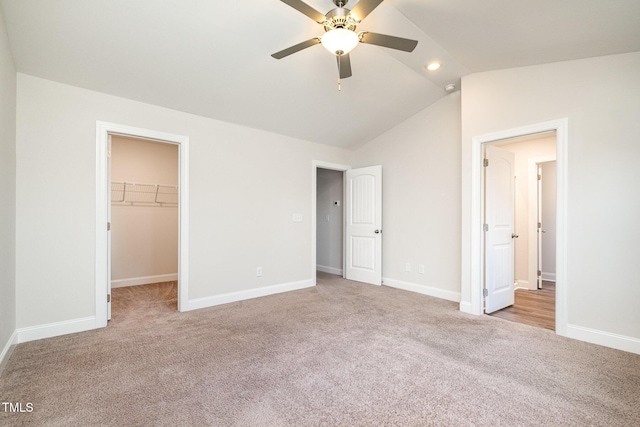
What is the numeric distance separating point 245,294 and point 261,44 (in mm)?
3101

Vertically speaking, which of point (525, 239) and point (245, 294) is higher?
point (525, 239)

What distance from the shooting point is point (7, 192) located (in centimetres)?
243

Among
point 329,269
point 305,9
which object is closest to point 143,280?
point 329,269

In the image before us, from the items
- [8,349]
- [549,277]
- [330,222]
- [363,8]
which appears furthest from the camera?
[330,222]

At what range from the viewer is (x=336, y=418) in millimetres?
1708

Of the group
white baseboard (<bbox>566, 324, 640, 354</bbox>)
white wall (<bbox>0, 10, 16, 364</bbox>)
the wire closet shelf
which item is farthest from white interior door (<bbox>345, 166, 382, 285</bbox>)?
white wall (<bbox>0, 10, 16, 364</bbox>)

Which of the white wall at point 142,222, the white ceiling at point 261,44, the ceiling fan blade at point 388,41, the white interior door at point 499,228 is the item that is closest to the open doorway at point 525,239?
the white interior door at point 499,228

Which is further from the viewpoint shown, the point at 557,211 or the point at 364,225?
the point at 364,225

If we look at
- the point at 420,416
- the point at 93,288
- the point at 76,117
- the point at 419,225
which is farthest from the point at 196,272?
the point at 419,225

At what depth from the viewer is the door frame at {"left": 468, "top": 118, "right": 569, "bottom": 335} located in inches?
115

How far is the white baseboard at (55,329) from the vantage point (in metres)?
2.73

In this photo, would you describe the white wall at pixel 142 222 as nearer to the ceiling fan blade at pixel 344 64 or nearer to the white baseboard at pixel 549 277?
the ceiling fan blade at pixel 344 64

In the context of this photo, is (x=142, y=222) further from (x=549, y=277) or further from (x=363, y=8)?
(x=549, y=277)

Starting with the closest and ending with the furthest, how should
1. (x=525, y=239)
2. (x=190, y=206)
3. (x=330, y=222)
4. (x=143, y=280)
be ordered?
(x=190, y=206) < (x=525, y=239) < (x=143, y=280) < (x=330, y=222)
